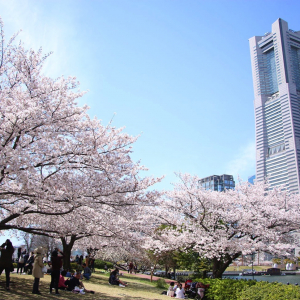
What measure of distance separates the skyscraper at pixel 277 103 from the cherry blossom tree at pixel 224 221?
5496 inches

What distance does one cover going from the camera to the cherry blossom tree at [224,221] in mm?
16328

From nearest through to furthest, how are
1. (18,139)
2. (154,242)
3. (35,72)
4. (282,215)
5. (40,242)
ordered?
(18,139)
(35,72)
(282,215)
(154,242)
(40,242)

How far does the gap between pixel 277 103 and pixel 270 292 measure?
6925 inches

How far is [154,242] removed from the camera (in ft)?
63.5

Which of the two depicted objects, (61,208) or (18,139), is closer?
(18,139)

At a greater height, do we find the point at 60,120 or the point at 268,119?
the point at 268,119

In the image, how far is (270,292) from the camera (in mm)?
10578

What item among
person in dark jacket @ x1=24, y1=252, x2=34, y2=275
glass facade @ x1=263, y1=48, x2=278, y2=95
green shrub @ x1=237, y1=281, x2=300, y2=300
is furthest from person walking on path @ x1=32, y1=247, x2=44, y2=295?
glass facade @ x1=263, y1=48, x2=278, y2=95

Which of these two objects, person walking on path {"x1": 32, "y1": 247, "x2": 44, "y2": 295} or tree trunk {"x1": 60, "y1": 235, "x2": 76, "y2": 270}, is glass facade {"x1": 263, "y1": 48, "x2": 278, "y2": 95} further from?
person walking on path {"x1": 32, "y1": 247, "x2": 44, "y2": 295}

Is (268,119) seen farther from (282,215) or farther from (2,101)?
(2,101)

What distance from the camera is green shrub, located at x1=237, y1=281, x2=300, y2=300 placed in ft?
32.1

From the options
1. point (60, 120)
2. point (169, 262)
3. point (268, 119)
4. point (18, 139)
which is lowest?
point (169, 262)

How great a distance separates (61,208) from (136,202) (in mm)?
2893

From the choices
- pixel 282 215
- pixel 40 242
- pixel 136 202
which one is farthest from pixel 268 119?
pixel 136 202
